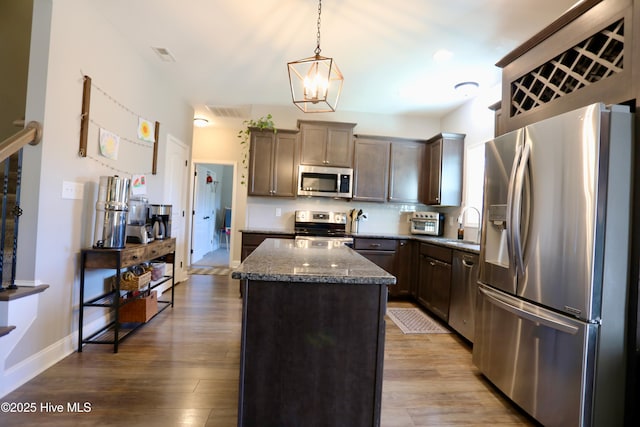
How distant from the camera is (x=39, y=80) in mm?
1966

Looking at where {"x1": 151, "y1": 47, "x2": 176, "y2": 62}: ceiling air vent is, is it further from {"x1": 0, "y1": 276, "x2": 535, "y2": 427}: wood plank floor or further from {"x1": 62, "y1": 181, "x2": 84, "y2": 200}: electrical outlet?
{"x1": 0, "y1": 276, "x2": 535, "y2": 427}: wood plank floor

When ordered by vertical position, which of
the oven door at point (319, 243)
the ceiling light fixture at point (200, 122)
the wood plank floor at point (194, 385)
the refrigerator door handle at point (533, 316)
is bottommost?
the wood plank floor at point (194, 385)

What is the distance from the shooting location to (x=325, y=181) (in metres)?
4.26

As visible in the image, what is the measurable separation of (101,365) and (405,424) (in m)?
2.08

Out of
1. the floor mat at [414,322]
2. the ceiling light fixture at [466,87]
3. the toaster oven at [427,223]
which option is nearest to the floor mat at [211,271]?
the floor mat at [414,322]

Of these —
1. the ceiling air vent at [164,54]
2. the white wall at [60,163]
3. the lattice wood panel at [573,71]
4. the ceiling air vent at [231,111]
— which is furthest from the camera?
the ceiling air vent at [231,111]

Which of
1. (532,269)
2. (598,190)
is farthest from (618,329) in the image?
(598,190)

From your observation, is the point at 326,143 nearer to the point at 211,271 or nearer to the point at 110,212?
the point at 110,212

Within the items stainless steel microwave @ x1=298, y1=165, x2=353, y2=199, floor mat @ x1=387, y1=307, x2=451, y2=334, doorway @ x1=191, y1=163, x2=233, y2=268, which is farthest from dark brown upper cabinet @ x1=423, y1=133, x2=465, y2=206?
doorway @ x1=191, y1=163, x2=233, y2=268

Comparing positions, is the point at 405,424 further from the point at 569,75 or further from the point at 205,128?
the point at 205,128

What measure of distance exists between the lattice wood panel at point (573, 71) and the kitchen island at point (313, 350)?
1597 mm

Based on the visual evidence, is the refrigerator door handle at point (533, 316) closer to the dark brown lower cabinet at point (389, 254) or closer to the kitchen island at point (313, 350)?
the kitchen island at point (313, 350)

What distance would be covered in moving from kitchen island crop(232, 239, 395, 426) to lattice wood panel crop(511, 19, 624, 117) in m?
1.60

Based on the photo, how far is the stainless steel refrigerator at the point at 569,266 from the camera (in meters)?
1.39
